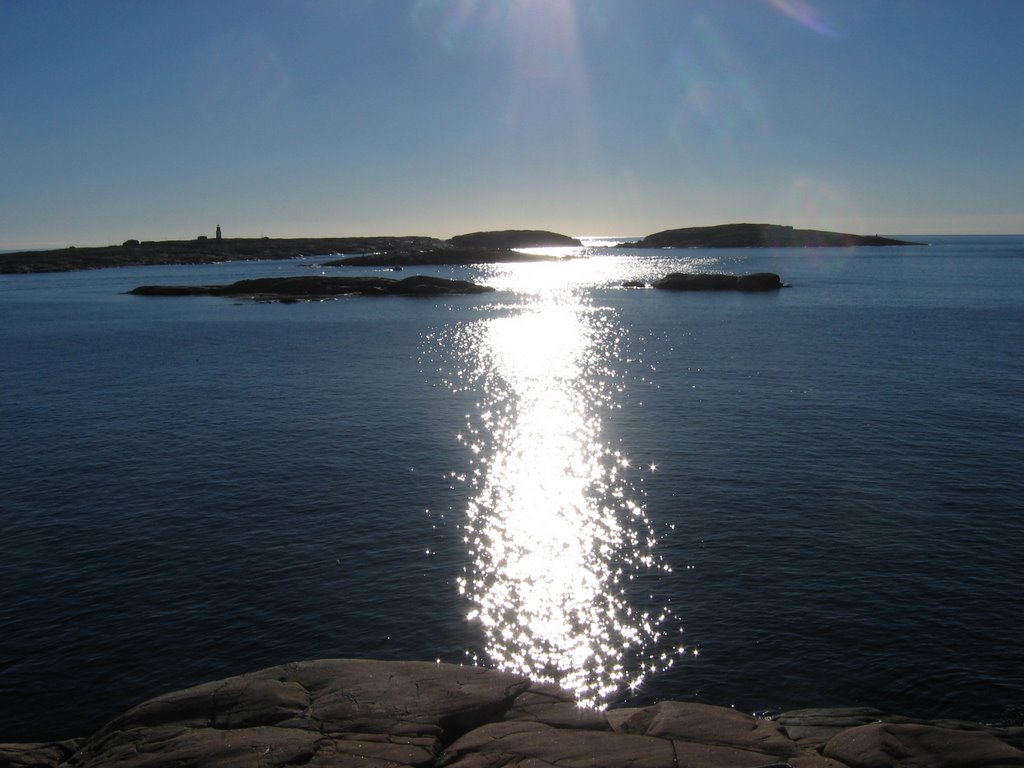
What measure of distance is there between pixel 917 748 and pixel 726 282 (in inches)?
6253

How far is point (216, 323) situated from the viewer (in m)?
118

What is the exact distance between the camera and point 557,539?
32.7 meters

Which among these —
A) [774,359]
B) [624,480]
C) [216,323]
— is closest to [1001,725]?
[624,480]

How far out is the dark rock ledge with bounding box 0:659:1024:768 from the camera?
17.3 m

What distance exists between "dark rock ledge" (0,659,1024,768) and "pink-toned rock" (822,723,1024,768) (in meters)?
0.03

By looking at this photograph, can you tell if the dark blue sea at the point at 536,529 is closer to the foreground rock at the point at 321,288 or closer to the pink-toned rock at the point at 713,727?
the pink-toned rock at the point at 713,727

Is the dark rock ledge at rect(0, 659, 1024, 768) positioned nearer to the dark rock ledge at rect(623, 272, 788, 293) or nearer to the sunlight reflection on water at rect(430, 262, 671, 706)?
the sunlight reflection on water at rect(430, 262, 671, 706)

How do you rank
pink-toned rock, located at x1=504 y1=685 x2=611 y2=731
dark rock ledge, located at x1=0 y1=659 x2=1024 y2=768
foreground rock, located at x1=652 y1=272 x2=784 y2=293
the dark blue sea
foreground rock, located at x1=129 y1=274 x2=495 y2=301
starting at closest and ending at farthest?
1. dark rock ledge, located at x1=0 y1=659 x2=1024 y2=768
2. pink-toned rock, located at x1=504 y1=685 x2=611 y2=731
3. the dark blue sea
4. foreground rock, located at x1=652 y1=272 x2=784 y2=293
5. foreground rock, located at x1=129 y1=274 x2=495 y2=301

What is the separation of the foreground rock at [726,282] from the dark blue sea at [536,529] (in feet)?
308

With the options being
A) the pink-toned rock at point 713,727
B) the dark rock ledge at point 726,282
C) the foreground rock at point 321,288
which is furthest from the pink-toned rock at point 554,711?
the dark rock ledge at point 726,282

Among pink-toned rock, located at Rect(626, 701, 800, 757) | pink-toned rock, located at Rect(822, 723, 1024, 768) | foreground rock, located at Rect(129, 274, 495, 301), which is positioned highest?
foreground rock, located at Rect(129, 274, 495, 301)

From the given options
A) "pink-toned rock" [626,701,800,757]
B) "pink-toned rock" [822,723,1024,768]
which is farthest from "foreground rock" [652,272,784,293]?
"pink-toned rock" [822,723,1024,768]

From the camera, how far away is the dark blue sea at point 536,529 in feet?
76.3

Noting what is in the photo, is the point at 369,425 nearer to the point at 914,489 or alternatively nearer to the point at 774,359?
the point at 914,489
